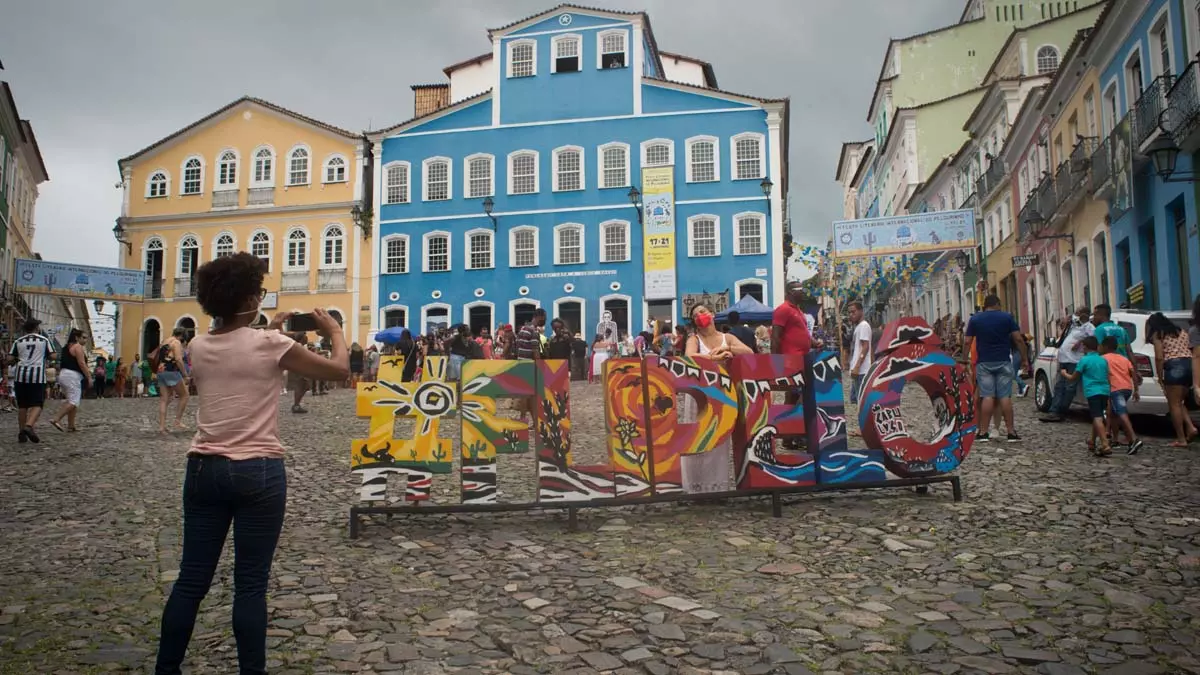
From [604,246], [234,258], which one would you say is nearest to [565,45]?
[604,246]

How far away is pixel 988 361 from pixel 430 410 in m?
6.92

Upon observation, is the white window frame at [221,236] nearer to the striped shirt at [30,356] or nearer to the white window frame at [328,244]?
the white window frame at [328,244]

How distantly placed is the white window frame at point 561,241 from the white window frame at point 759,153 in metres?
6.44

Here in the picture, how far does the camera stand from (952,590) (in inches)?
185

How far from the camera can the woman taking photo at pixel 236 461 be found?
3.38 metres

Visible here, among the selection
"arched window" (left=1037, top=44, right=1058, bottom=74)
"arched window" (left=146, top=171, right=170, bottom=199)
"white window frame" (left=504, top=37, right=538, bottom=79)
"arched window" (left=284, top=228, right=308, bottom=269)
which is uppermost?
"white window frame" (left=504, top=37, right=538, bottom=79)

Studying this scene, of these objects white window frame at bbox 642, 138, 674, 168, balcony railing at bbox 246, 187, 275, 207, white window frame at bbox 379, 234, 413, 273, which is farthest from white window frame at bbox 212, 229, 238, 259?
white window frame at bbox 642, 138, 674, 168

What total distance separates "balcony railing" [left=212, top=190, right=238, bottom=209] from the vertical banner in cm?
1902

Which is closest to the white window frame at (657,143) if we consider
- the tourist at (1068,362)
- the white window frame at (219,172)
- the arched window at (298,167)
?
the arched window at (298,167)

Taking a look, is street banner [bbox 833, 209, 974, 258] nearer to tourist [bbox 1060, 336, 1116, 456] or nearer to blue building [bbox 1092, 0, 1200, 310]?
blue building [bbox 1092, 0, 1200, 310]

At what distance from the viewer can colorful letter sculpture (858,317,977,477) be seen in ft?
A: 23.5

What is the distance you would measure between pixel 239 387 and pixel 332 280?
3727 centimetres

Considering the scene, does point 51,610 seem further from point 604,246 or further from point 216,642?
point 604,246

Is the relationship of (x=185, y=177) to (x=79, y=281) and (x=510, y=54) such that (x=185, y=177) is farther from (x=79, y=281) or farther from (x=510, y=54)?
(x=510, y=54)
